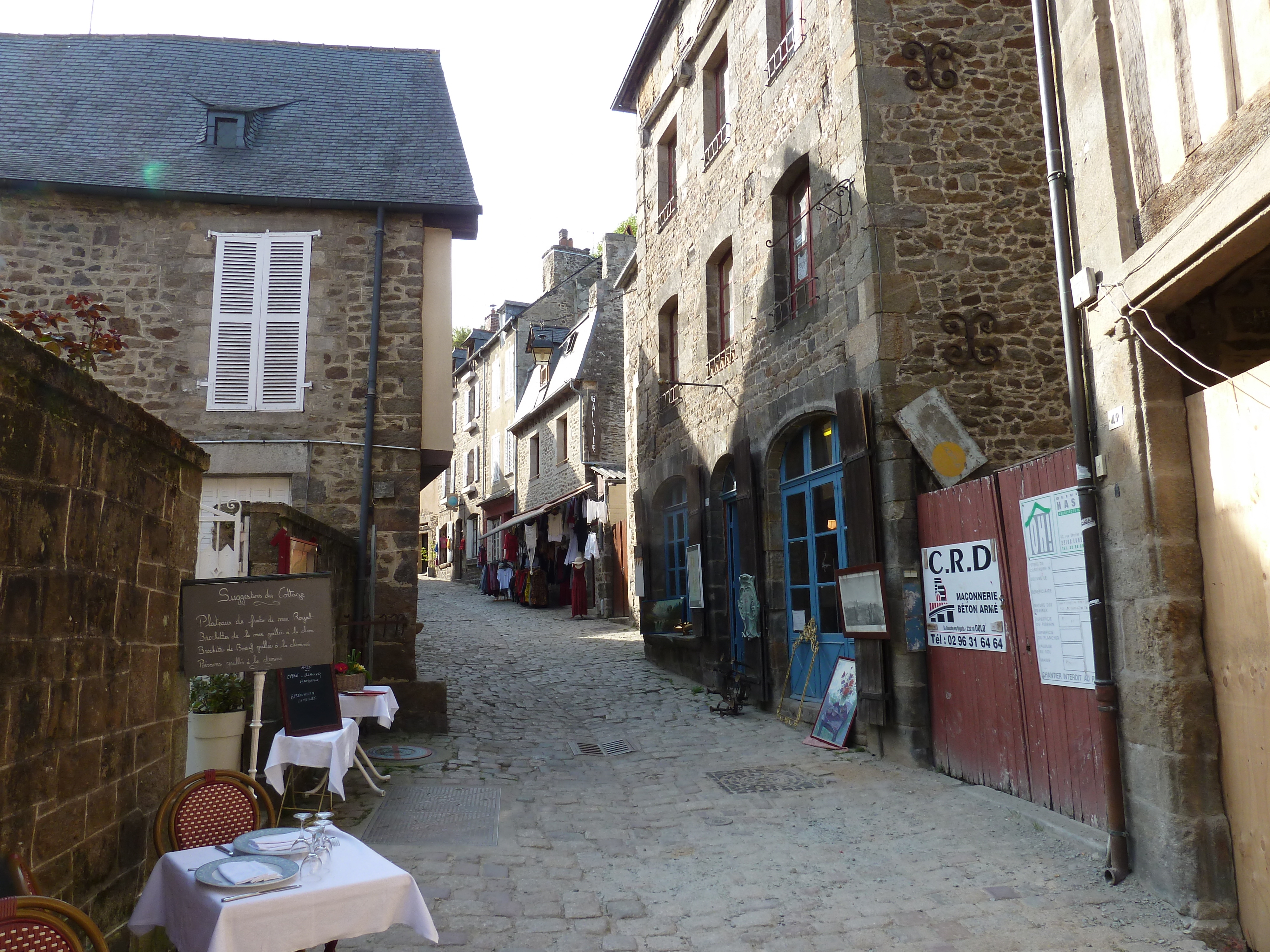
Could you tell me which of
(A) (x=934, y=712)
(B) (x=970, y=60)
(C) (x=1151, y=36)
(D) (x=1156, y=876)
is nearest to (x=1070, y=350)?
(C) (x=1151, y=36)

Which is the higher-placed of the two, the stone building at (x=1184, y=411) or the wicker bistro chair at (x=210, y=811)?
the stone building at (x=1184, y=411)

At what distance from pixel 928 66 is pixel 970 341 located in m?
2.35

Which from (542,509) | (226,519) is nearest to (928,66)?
(226,519)

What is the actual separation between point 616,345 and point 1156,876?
57.1 ft

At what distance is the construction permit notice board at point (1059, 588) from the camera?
483cm

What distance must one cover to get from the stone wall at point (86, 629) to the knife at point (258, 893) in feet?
2.02

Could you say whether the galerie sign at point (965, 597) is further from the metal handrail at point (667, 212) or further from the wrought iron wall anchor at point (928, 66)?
the metal handrail at point (667, 212)

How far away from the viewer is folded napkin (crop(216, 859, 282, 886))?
2.59 meters

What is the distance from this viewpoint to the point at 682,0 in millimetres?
11664

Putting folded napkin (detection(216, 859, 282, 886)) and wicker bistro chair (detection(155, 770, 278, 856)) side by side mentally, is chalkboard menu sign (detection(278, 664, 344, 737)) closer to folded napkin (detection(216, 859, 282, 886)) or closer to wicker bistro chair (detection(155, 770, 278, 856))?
wicker bistro chair (detection(155, 770, 278, 856))

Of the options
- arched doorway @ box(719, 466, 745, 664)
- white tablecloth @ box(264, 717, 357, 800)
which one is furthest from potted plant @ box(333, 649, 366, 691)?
arched doorway @ box(719, 466, 745, 664)

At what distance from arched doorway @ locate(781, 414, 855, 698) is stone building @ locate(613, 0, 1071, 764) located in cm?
3

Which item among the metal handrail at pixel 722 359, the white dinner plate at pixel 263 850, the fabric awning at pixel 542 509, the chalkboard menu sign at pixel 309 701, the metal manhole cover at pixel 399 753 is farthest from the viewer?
the fabric awning at pixel 542 509

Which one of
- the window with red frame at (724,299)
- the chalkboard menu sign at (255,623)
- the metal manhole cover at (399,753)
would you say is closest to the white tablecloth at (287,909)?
the chalkboard menu sign at (255,623)
